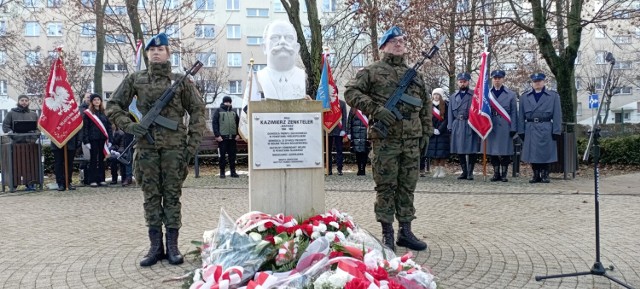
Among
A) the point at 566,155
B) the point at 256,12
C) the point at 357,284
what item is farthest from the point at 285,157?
the point at 256,12

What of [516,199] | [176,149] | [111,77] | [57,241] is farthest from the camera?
[111,77]

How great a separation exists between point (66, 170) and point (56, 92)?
1.68 meters

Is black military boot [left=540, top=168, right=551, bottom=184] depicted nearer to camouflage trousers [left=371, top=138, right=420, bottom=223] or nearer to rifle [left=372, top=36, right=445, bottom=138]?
camouflage trousers [left=371, top=138, right=420, bottom=223]

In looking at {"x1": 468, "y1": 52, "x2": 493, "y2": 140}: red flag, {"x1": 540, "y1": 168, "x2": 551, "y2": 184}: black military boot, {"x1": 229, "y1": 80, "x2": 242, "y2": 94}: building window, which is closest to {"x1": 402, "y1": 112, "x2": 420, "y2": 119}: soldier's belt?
{"x1": 468, "y1": 52, "x2": 493, "y2": 140}: red flag

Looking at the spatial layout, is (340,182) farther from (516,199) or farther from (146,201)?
(146,201)

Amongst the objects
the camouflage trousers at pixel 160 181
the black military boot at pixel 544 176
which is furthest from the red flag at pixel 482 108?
the camouflage trousers at pixel 160 181

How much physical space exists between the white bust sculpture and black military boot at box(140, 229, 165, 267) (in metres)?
1.77

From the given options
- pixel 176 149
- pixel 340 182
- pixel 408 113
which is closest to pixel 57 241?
pixel 176 149

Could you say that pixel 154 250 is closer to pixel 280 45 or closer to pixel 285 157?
pixel 285 157

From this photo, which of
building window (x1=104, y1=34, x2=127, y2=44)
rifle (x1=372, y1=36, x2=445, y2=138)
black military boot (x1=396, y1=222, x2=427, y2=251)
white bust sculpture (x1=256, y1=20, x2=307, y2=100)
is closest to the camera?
white bust sculpture (x1=256, y1=20, x2=307, y2=100)

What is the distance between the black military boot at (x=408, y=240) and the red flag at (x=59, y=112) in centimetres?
852

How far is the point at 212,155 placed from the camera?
→ 58.2 ft

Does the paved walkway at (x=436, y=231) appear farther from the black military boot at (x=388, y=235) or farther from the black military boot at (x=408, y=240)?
the black military boot at (x=388, y=235)

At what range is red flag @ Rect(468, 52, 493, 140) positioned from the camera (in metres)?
12.0
